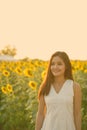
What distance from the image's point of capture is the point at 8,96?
10.2 metres

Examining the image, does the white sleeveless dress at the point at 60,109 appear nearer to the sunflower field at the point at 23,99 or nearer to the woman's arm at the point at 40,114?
the woman's arm at the point at 40,114

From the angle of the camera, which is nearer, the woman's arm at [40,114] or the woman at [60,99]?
the woman at [60,99]

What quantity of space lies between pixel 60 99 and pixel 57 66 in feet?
0.97

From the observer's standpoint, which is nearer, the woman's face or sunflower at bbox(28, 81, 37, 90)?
the woman's face

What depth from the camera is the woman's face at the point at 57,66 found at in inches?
189

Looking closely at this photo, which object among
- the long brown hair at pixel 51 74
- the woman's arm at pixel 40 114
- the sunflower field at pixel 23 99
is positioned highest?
the long brown hair at pixel 51 74

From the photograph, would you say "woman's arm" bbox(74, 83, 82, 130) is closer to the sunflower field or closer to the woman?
the woman

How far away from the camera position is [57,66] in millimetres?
4805

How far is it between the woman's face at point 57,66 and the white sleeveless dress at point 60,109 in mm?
152

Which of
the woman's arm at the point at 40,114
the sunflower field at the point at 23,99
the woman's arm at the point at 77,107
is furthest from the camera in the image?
the sunflower field at the point at 23,99

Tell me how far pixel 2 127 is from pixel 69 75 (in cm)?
532

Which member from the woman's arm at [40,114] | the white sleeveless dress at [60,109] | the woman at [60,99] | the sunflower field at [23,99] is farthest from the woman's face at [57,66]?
the sunflower field at [23,99]

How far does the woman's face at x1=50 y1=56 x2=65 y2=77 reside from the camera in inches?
189

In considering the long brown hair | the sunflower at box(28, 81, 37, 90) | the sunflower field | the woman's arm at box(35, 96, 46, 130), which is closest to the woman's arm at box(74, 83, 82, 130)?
the long brown hair
